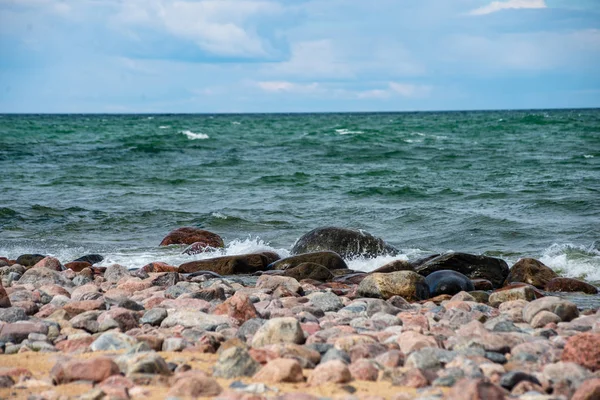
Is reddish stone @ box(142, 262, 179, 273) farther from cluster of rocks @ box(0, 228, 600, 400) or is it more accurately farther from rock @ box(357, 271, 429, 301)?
rock @ box(357, 271, 429, 301)

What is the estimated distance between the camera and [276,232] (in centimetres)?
1055

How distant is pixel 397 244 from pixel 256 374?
6.26 meters

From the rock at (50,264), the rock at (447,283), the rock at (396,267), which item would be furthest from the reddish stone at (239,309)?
the rock at (50,264)

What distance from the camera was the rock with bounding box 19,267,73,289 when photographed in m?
6.39

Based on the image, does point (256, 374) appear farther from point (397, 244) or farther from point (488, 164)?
point (488, 164)

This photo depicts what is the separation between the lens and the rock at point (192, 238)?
946cm

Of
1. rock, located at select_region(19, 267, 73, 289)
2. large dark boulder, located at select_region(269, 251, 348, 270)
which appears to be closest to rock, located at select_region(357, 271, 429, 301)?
large dark boulder, located at select_region(269, 251, 348, 270)

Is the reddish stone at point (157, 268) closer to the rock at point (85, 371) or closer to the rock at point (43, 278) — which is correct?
the rock at point (43, 278)

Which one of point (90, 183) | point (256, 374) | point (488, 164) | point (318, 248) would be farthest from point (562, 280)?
point (488, 164)

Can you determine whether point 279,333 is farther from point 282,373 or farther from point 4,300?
point 4,300

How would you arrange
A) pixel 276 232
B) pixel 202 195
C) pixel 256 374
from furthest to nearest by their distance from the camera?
pixel 202 195
pixel 276 232
pixel 256 374

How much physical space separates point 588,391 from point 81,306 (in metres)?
3.29

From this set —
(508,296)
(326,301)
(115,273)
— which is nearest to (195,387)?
(326,301)

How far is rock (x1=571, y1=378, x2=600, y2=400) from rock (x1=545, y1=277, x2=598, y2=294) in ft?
12.4
